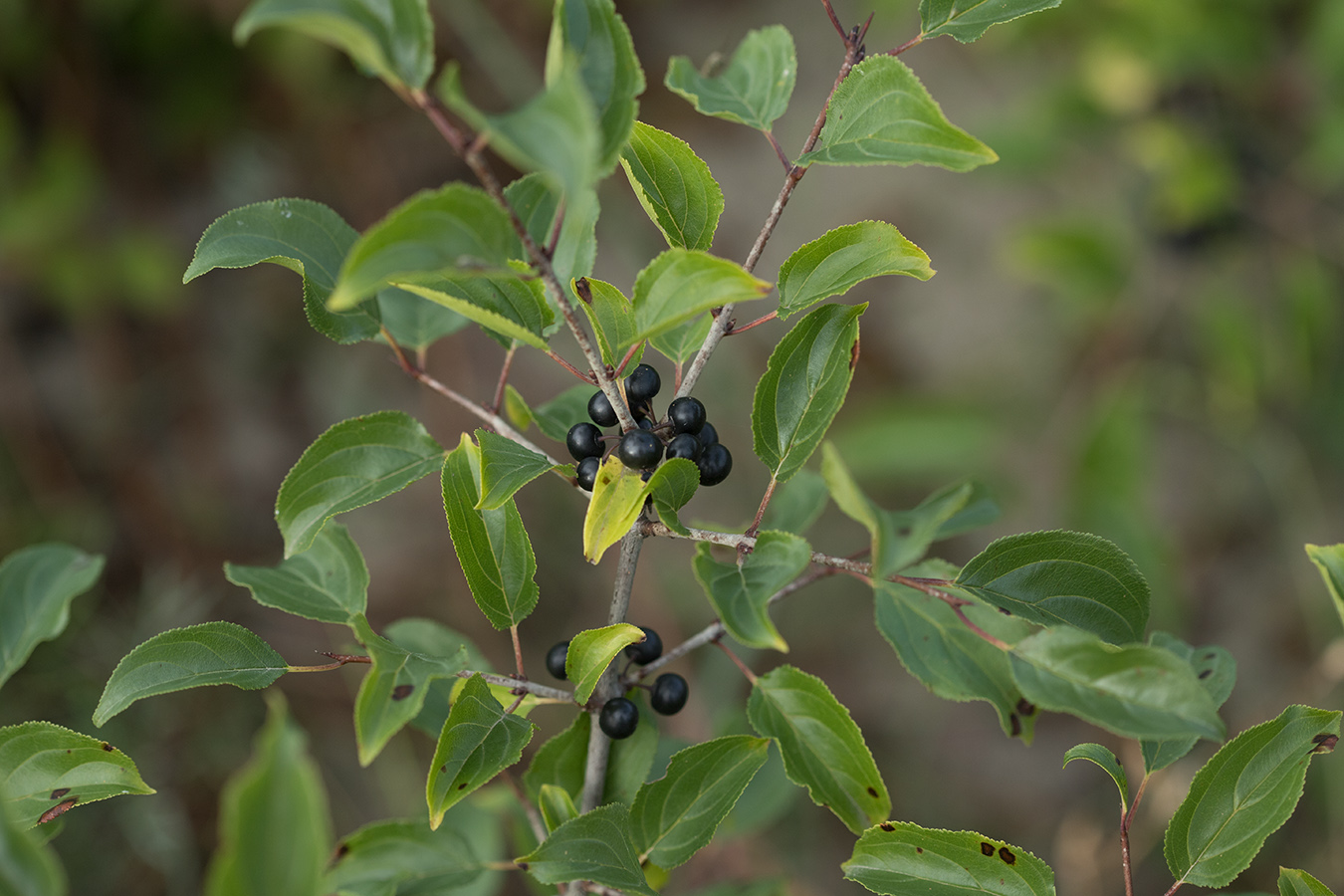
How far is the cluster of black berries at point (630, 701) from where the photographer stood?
684 mm

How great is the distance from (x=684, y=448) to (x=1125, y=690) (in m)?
0.30

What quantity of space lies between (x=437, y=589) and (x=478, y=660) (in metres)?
1.66

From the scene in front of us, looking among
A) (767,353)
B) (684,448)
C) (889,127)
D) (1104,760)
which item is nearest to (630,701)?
(684,448)

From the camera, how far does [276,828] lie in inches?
13.8

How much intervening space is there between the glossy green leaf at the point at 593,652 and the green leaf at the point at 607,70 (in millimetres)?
301

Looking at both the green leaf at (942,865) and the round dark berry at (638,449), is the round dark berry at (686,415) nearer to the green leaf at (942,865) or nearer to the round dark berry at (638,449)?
the round dark berry at (638,449)

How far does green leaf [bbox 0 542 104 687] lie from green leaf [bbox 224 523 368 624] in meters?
0.15

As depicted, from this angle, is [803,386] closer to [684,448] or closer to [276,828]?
[684,448]

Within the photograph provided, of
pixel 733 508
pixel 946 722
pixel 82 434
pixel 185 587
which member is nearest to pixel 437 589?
pixel 185 587

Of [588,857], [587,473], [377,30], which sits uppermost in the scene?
[377,30]

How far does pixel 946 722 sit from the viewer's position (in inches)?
89.7

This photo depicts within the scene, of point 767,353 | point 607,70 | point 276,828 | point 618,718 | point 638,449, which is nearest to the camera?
point 276,828

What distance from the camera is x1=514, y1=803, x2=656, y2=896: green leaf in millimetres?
608

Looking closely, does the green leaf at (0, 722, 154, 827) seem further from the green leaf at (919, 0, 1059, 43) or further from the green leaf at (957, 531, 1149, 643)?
the green leaf at (919, 0, 1059, 43)
